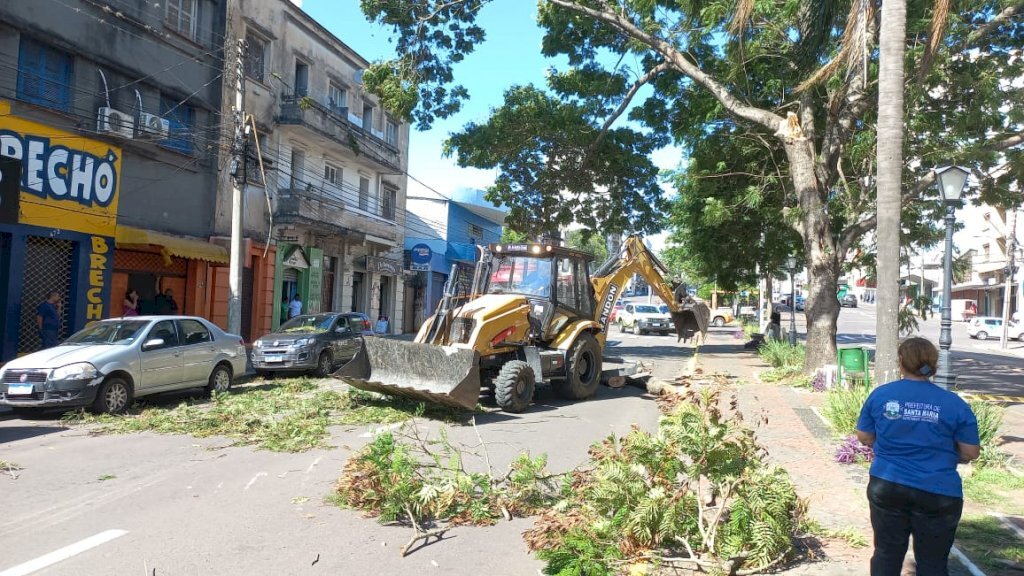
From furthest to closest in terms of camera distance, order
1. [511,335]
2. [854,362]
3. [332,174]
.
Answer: [332,174] → [854,362] → [511,335]

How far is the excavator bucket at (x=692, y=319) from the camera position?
1639 cm

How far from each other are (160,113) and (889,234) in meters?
17.8

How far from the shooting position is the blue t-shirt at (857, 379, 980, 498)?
3594 mm

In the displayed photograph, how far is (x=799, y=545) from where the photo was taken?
4.96 meters

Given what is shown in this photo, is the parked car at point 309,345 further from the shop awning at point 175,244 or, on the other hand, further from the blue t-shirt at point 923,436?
the blue t-shirt at point 923,436

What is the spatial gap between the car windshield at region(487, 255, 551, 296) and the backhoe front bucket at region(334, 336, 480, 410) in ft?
8.03

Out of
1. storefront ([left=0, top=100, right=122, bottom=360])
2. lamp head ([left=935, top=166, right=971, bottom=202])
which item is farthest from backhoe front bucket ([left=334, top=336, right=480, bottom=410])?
storefront ([left=0, top=100, right=122, bottom=360])

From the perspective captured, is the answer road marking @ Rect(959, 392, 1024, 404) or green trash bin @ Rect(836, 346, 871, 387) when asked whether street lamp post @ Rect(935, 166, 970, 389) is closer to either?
green trash bin @ Rect(836, 346, 871, 387)

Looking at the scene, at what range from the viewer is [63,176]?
15.4 m

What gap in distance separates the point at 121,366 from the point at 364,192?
18913mm

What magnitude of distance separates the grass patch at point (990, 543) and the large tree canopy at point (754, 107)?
602cm

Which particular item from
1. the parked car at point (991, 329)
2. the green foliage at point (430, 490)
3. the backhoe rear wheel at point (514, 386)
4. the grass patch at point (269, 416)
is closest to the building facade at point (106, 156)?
the grass patch at point (269, 416)

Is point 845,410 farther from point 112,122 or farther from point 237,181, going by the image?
point 112,122

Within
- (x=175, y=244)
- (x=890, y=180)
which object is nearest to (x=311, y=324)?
(x=175, y=244)
